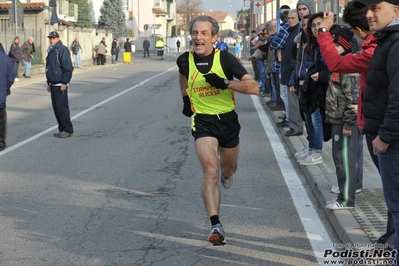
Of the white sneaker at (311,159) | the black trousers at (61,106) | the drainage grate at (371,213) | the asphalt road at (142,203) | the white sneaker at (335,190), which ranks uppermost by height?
the black trousers at (61,106)

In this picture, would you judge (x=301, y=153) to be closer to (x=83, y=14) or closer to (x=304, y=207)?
(x=304, y=207)

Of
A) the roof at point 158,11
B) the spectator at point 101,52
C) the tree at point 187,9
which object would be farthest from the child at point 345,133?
the tree at point 187,9

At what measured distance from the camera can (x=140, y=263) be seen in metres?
5.97

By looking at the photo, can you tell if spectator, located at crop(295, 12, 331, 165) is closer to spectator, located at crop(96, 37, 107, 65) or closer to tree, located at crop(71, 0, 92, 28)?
spectator, located at crop(96, 37, 107, 65)

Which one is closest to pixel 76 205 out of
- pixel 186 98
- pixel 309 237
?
pixel 186 98

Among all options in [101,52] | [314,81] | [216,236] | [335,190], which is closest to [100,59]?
[101,52]

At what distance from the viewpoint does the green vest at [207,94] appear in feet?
21.5

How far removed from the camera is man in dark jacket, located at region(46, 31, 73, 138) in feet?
44.9

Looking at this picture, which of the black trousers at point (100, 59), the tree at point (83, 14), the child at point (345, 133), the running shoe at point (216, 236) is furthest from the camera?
the tree at point (83, 14)

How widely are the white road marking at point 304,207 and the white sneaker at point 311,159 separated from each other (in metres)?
0.19

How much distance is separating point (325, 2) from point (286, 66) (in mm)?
3786

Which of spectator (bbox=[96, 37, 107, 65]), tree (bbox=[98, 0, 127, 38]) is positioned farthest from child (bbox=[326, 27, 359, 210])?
tree (bbox=[98, 0, 127, 38])

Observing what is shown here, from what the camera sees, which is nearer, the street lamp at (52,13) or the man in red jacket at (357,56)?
the man in red jacket at (357,56)

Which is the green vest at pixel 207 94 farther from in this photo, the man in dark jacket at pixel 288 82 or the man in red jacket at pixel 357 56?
the man in dark jacket at pixel 288 82
